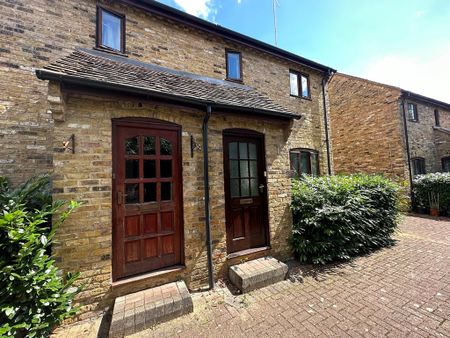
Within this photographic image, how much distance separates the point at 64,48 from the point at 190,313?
6.04m

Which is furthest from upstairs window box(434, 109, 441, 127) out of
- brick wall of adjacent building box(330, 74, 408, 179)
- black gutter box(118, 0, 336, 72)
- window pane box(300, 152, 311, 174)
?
window pane box(300, 152, 311, 174)

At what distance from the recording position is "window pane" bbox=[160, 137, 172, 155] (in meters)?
3.59

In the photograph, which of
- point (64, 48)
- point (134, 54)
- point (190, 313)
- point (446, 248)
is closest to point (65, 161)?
point (190, 313)

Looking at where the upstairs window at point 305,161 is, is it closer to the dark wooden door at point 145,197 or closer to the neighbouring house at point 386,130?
the neighbouring house at point 386,130

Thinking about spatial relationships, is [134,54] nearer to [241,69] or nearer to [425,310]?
[241,69]

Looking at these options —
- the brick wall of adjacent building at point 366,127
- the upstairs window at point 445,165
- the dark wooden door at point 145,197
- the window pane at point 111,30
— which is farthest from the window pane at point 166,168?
the upstairs window at point 445,165

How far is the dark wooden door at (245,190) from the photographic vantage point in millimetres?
4199

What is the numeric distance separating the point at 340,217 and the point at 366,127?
337 inches

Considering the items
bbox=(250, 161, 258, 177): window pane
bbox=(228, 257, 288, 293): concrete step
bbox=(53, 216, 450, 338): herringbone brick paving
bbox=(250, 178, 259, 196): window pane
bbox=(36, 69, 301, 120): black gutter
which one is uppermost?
bbox=(36, 69, 301, 120): black gutter

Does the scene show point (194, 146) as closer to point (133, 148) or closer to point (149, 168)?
point (149, 168)

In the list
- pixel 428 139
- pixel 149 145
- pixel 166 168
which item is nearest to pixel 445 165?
pixel 428 139

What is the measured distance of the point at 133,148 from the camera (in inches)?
133

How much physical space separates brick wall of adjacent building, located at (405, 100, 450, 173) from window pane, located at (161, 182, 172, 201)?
12.7 meters

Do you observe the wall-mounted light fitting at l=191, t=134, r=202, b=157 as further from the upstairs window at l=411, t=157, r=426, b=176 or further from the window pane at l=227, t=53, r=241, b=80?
the upstairs window at l=411, t=157, r=426, b=176
